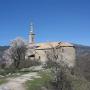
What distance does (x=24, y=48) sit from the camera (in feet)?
200

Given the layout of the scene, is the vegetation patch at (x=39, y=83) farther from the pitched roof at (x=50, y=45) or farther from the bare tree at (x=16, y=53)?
the pitched roof at (x=50, y=45)

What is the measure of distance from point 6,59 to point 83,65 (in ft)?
58.6

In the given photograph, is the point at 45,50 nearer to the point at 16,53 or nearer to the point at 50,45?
the point at 50,45

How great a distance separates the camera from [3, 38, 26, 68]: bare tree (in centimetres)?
5817

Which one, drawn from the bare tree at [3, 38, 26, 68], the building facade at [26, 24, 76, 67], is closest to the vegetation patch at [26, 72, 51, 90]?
the bare tree at [3, 38, 26, 68]

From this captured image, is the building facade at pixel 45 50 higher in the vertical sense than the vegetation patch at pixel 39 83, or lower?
higher

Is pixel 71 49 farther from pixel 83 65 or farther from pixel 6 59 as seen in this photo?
pixel 6 59

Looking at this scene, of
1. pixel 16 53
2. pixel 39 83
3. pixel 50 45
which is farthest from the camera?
pixel 50 45

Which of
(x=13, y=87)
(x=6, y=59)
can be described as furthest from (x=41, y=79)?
(x=6, y=59)

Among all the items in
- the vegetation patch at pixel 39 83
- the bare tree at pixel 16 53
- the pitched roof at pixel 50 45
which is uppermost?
the pitched roof at pixel 50 45

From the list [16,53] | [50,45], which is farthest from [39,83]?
[50,45]

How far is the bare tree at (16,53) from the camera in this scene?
191ft

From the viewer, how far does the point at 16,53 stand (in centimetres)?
5888

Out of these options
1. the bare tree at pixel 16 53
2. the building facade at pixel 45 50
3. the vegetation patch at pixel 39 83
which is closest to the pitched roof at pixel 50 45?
the building facade at pixel 45 50
